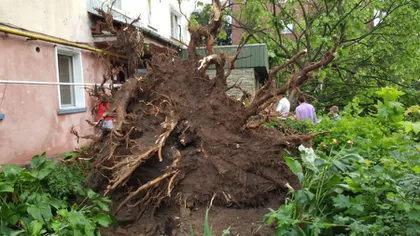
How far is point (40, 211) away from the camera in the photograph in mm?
3488

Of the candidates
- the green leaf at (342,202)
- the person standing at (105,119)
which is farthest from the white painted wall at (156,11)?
the green leaf at (342,202)

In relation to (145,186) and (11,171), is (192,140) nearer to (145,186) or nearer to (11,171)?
(145,186)

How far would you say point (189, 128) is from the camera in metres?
Result: 4.63

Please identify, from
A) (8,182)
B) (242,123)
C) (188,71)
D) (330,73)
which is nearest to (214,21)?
(188,71)

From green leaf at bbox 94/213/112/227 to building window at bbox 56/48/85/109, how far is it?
15.9 ft

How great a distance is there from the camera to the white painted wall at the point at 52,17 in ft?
20.2

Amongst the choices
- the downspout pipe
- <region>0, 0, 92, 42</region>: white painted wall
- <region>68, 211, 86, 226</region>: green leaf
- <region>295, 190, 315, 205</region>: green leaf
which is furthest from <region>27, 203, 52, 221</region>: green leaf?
<region>0, 0, 92, 42</region>: white painted wall

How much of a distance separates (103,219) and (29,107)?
12.4 ft

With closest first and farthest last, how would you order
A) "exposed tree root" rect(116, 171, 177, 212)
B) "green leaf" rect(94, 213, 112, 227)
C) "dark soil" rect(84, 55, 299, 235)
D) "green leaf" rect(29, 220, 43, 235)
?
"green leaf" rect(29, 220, 43, 235) < "green leaf" rect(94, 213, 112, 227) < "exposed tree root" rect(116, 171, 177, 212) < "dark soil" rect(84, 55, 299, 235)

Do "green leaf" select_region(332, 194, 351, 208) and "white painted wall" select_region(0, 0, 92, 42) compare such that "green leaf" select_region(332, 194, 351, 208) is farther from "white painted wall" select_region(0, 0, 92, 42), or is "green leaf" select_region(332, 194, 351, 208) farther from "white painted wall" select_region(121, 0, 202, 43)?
"white painted wall" select_region(121, 0, 202, 43)

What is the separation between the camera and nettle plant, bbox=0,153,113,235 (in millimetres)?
3365

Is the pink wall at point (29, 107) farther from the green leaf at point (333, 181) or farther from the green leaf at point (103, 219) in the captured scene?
the green leaf at point (333, 181)

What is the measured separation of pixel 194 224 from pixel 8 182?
194 cm

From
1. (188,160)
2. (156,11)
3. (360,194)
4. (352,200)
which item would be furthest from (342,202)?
(156,11)
